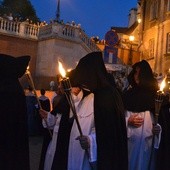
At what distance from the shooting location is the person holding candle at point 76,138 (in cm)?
471

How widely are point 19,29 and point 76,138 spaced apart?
81.2ft

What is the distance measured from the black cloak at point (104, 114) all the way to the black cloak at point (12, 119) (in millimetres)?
745

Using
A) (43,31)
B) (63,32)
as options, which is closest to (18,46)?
(43,31)

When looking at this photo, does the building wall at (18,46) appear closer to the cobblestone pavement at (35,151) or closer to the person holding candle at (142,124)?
the cobblestone pavement at (35,151)

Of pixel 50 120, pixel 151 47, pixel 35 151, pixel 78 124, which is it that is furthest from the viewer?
pixel 151 47

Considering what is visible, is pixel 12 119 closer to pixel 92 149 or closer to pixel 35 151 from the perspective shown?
pixel 92 149

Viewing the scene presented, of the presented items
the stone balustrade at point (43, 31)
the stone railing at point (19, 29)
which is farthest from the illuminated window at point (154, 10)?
the stone railing at point (19, 29)

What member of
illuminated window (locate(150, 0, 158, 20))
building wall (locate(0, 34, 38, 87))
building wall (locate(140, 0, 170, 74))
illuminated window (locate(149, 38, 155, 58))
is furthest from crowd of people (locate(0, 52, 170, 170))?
illuminated window (locate(150, 0, 158, 20))

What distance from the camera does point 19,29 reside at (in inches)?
1123

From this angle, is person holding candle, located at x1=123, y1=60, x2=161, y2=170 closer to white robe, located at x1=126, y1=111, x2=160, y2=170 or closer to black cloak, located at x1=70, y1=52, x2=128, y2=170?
white robe, located at x1=126, y1=111, x2=160, y2=170

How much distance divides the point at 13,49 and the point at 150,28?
14.4 m

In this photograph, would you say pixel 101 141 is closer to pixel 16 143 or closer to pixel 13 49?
pixel 16 143

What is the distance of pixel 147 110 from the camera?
6578 mm

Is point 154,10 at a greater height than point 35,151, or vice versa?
point 154,10
